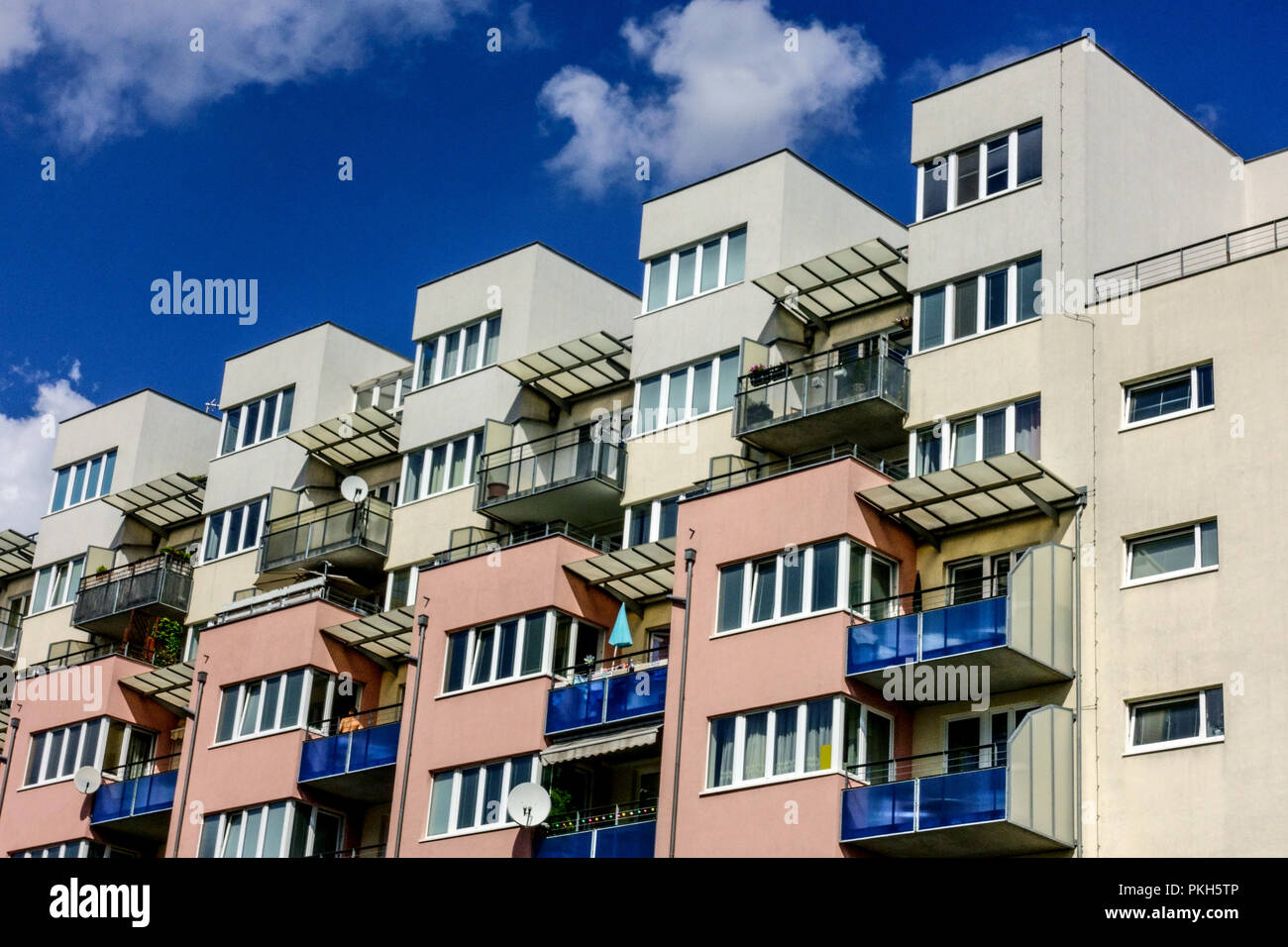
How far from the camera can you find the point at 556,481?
4566 centimetres

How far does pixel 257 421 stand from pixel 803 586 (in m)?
23.6

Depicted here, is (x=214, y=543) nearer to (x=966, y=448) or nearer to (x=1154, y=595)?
(x=966, y=448)

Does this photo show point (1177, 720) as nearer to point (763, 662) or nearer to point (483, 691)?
point (763, 662)

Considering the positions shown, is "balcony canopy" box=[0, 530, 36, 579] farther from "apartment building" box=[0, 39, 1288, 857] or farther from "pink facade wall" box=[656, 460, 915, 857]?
"pink facade wall" box=[656, 460, 915, 857]

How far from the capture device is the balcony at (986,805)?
107 ft

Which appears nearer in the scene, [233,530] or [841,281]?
[841,281]

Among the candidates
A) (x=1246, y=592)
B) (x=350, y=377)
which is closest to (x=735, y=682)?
(x=1246, y=592)

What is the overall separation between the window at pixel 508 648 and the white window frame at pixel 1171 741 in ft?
42.7

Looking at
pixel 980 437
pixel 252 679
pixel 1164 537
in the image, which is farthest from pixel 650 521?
pixel 1164 537

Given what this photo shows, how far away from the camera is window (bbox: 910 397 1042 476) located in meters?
37.3

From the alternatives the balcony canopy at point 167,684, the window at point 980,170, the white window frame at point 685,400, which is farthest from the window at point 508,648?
the window at point 980,170

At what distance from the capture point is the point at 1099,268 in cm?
3819

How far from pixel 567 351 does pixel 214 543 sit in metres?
13.8

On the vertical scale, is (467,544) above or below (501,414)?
below
